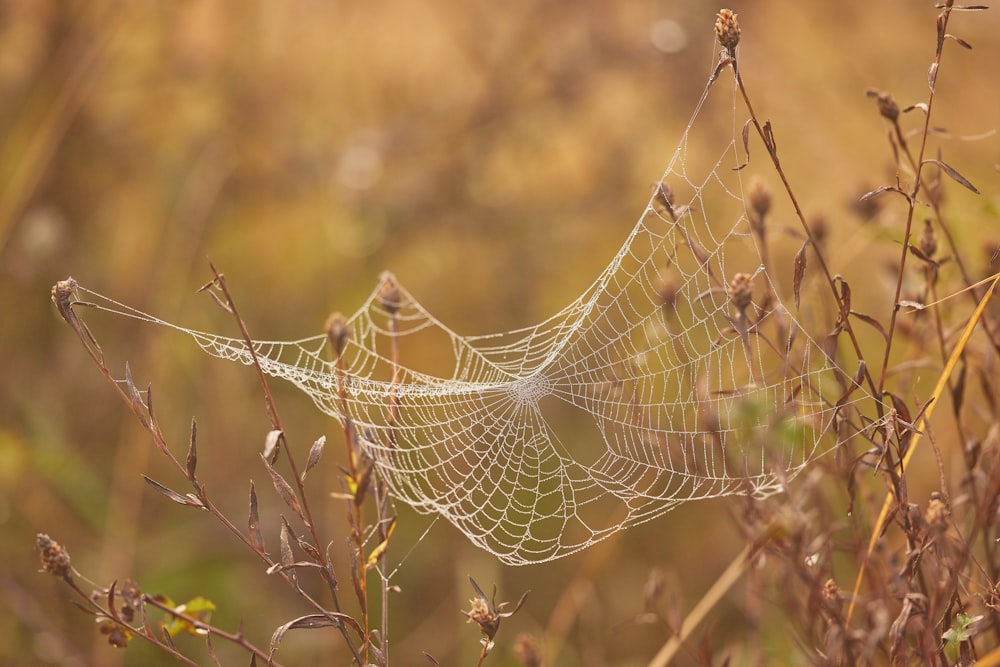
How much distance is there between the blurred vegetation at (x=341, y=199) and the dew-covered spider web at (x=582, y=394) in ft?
0.57

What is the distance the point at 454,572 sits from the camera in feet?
8.75

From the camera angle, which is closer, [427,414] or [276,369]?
[276,369]

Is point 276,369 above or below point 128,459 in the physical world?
above

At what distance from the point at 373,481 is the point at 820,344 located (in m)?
0.65

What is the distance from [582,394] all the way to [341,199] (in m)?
0.99

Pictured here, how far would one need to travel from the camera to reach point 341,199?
271cm

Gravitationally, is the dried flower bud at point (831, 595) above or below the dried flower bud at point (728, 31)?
below

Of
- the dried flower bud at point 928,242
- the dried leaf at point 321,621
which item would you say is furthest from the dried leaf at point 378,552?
the dried flower bud at point 928,242

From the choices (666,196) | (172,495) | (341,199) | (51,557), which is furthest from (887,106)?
(341,199)

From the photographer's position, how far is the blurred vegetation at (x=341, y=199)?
2.11 m

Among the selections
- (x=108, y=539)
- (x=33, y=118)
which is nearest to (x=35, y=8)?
(x=33, y=118)

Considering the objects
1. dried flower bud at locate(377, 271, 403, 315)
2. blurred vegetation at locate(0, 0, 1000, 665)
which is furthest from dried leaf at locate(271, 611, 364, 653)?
blurred vegetation at locate(0, 0, 1000, 665)

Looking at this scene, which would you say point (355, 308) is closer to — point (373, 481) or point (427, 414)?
point (427, 414)

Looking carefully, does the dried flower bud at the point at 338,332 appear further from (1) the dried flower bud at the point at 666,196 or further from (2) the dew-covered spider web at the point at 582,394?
(1) the dried flower bud at the point at 666,196
